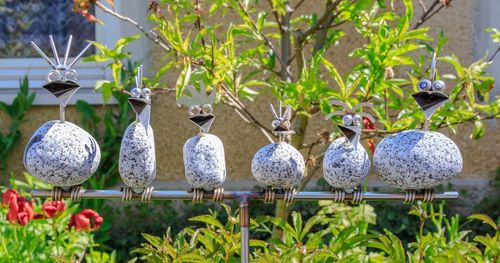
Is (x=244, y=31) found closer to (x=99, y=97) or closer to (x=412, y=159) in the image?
(x=412, y=159)

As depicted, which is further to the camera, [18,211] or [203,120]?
[18,211]

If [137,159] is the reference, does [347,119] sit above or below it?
above

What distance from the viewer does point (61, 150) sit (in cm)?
189

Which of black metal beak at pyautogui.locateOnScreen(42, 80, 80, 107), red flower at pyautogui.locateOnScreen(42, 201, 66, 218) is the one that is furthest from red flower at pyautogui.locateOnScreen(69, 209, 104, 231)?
black metal beak at pyautogui.locateOnScreen(42, 80, 80, 107)

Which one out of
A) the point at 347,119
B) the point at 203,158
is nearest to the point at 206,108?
the point at 203,158

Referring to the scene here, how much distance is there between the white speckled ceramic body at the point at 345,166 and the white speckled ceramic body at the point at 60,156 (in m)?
0.58

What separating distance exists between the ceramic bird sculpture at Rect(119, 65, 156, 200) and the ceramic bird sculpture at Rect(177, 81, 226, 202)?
96 mm

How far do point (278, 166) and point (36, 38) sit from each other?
4.00 metres

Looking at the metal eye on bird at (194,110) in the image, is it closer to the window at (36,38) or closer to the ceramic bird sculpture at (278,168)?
the ceramic bird sculpture at (278,168)

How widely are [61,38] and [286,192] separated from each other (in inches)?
153

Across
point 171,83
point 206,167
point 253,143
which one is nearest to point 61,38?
point 171,83

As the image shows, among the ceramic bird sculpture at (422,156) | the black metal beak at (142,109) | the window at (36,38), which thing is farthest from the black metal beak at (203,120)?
the window at (36,38)

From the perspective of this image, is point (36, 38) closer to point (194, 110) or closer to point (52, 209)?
point (52, 209)

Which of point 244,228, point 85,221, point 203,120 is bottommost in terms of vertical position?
point 85,221
